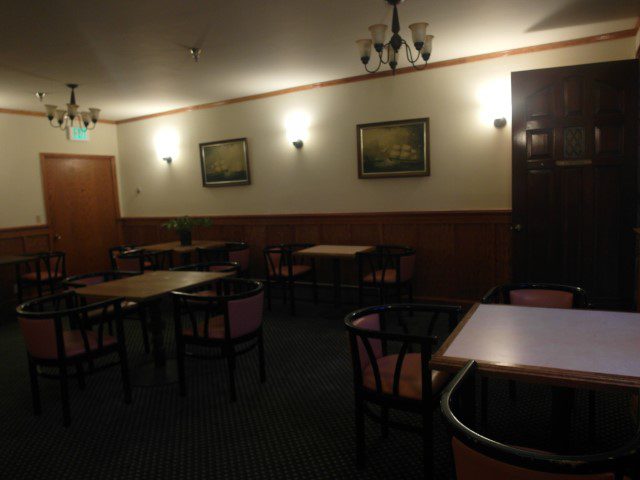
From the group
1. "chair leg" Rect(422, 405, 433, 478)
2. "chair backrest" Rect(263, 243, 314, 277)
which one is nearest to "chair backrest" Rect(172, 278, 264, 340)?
"chair leg" Rect(422, 405, 433, 478)

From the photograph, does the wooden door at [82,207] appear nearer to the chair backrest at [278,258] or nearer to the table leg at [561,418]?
the chair backrest at [278,258]

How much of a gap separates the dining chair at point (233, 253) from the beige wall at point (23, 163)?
2621mm

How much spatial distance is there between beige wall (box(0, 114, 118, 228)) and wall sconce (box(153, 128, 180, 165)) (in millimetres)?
1374

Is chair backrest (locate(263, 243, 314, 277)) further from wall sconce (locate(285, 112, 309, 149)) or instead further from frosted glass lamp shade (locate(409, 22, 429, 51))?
frosted glass lamp shade (locate(409, 22, 429, 51))

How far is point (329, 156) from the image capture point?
238 inches

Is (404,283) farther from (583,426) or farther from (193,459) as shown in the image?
(193,459)

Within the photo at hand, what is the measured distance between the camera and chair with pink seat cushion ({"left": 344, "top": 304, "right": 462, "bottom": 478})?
199 centimetres

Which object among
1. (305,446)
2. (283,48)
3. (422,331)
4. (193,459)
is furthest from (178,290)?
(283,48)

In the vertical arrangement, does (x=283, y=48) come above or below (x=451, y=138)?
above

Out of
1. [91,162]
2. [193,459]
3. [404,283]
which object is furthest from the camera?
[91,162]

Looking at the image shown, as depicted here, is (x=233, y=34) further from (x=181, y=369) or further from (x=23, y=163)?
(x=23, y=163)

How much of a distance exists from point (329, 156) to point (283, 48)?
181cm

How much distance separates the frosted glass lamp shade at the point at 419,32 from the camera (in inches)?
125

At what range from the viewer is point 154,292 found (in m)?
3.18
